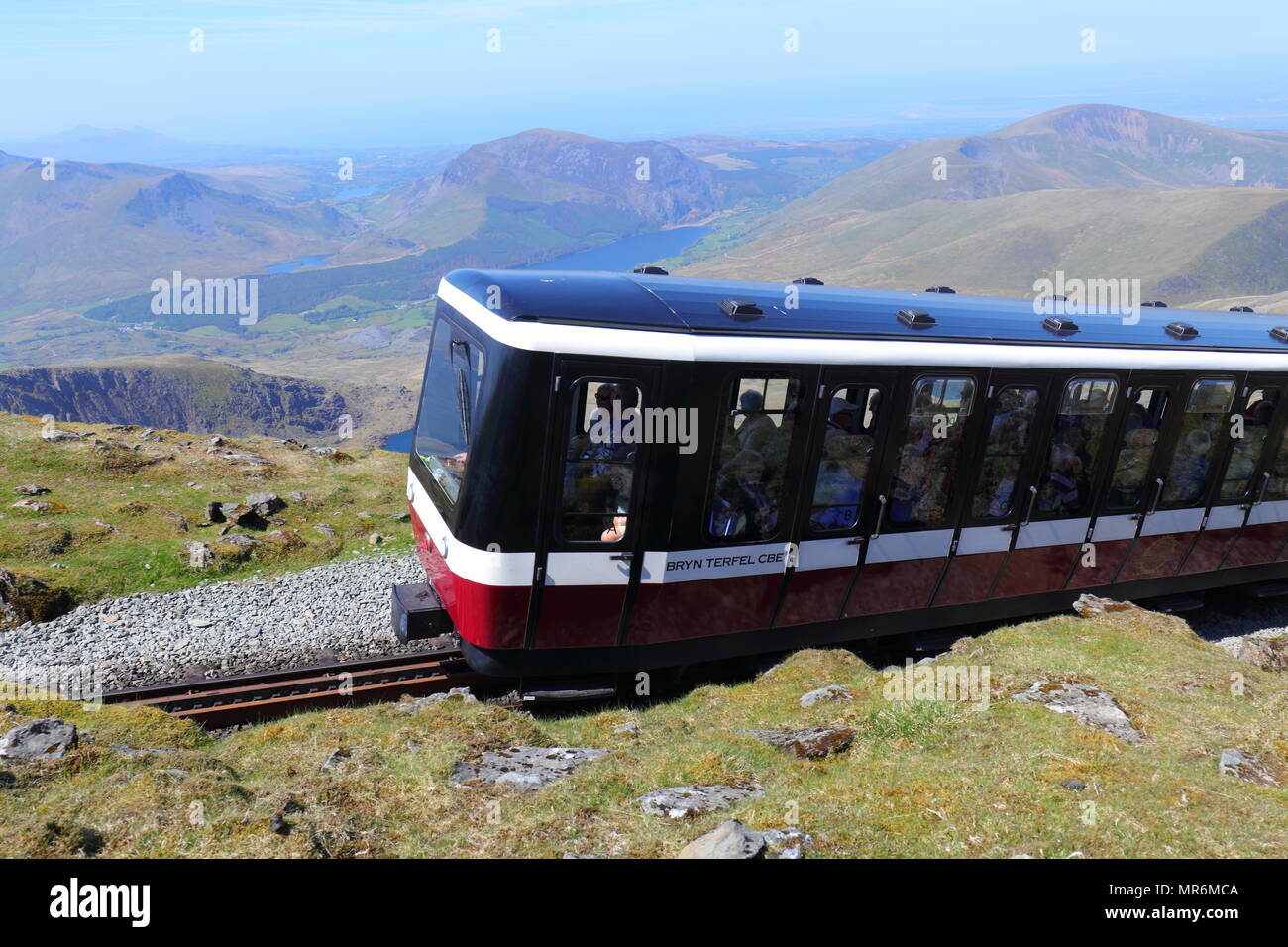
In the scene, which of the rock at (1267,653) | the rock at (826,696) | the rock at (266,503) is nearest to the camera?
the rock at (826,696)

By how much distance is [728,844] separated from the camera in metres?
6.49

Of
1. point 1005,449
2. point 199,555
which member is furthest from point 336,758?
point 1005,449

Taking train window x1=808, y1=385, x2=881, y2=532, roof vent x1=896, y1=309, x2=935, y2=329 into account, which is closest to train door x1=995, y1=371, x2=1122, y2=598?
roof vent x1=896, y1=309, x2=935, y2=329

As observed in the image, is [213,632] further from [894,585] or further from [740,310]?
[894,585]

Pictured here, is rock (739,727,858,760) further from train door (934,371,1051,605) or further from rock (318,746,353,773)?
rock (318,746,353,773)

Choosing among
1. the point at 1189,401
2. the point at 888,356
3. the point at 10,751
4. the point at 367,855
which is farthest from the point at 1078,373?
the point at 10,751

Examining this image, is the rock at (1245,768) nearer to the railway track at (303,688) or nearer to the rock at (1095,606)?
the rock at (1095,606)

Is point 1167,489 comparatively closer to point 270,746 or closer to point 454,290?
point 454,290

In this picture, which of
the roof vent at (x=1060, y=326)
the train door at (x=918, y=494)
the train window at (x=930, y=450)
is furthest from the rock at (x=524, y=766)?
the roof vent at (x=1060, y=326)

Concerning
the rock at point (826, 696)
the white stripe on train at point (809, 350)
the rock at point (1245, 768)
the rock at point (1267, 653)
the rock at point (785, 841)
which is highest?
the white stripe on train at point (809, 350)

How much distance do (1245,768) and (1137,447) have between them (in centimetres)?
616

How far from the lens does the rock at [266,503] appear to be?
19.0 m

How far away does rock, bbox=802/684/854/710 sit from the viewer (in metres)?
11.2

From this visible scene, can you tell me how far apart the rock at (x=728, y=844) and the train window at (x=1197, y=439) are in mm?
11170
